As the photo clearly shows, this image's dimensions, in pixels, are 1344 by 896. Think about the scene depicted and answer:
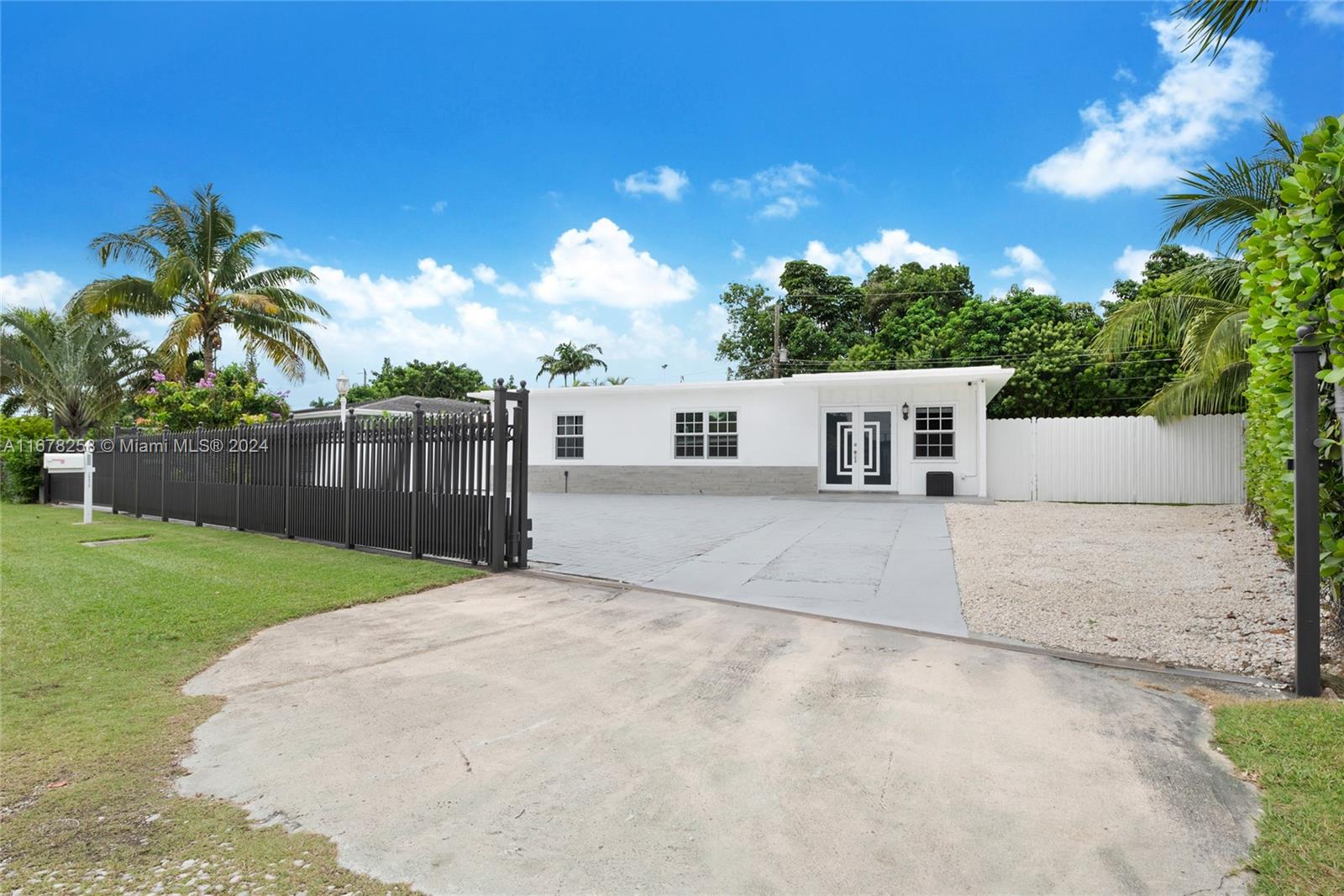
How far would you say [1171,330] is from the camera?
1245 cm

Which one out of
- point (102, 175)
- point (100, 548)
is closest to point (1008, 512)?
point (100, 548)

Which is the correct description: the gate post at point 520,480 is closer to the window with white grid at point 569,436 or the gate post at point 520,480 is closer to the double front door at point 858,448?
the double front door at point 858,448

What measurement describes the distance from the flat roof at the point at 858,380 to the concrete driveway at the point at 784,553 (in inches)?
116

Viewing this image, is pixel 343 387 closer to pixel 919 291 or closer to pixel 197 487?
pixel 197 487

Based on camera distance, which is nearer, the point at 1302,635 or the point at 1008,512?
the point at 1302,635

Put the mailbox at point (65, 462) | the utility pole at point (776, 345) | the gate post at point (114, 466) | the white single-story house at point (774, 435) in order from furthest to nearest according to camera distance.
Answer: the utility pole at point (776, 345)
the white single-story house at point (774, 435)
the gate post at point (114, 466)
the mailbox at point (65, 462)

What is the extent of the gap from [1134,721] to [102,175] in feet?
78.9

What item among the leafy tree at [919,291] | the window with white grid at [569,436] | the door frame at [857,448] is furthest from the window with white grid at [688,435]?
the leafy tree at [919,291]

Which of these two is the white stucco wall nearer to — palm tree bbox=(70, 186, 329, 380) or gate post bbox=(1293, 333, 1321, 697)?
palm tree bbox=(70, 186, 329, 380)

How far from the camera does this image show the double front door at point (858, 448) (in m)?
17.6

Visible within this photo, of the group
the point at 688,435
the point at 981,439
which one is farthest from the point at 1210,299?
the point at 688,435

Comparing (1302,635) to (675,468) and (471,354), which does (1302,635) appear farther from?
(471,354)

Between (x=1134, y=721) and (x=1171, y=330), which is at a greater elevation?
(x=1171, y=330)

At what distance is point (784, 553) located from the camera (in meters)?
8.68
